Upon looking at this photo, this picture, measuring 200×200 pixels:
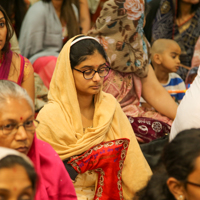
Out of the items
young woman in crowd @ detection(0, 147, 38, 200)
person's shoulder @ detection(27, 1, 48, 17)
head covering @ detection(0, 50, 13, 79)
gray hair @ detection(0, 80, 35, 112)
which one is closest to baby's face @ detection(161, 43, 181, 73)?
person's shoulder @ detection(27, 1, 48, 17)

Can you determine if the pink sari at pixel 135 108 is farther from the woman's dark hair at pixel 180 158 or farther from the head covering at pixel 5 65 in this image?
the woman's dark hair at pixel 180 158

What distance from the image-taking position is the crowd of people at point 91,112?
4.81 feet

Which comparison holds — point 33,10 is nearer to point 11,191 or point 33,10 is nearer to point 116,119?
point 116,119

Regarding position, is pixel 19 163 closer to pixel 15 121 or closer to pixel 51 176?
pixel 15 121

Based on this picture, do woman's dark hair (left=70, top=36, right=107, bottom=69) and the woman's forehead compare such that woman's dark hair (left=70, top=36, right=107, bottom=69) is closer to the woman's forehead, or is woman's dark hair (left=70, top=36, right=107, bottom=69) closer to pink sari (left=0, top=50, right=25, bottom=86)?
the woman's forehead

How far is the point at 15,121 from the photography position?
5.16 ft

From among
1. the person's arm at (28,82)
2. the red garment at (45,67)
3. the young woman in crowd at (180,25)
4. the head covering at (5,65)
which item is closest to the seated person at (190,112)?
the person's arm at (28,82)

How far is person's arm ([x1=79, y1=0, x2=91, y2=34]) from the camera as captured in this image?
4402 millimetres

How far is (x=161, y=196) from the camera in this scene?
1563mm

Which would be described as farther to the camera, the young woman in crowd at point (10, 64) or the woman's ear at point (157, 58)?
the woman's ear at point (157, 58)

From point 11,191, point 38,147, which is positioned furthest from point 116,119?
point 11,191

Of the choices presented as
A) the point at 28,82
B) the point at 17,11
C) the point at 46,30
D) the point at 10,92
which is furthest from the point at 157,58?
the point at 10,92

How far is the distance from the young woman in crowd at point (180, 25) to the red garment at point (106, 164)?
252cm

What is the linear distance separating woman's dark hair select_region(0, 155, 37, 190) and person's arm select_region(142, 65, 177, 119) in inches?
85.7
